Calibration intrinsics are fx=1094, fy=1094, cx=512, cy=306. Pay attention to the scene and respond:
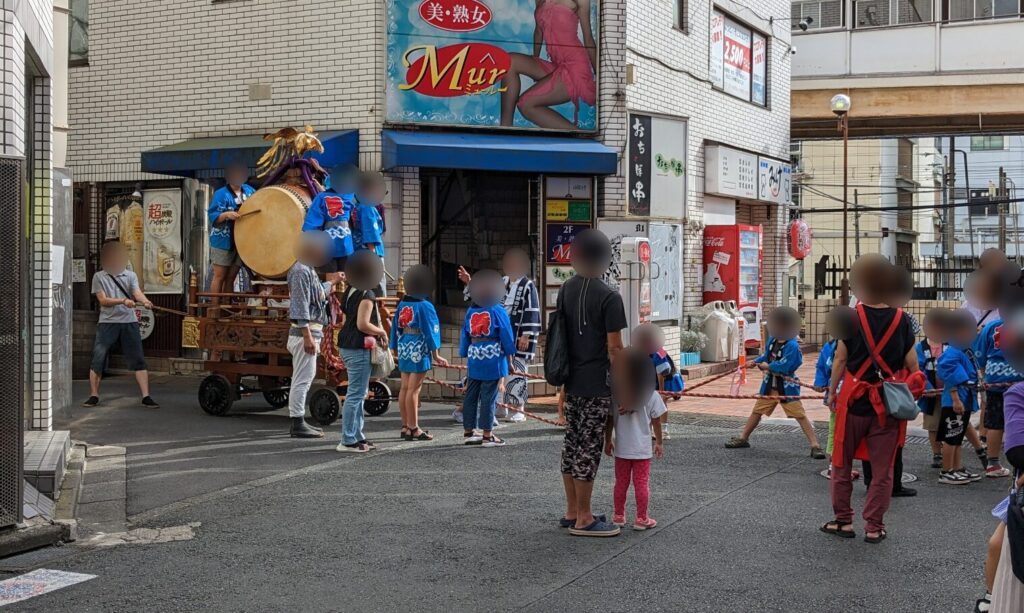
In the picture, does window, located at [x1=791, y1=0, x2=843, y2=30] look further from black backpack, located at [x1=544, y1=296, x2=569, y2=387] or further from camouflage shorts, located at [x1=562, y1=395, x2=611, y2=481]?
camouflage shorts, located at [x1=562, y1=395, x2=611, y2=481]

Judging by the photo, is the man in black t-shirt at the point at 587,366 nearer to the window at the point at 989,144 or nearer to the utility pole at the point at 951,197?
the utility pole at the point at 951,197

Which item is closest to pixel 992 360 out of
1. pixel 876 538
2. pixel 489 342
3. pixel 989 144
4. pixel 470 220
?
pixel 876 538

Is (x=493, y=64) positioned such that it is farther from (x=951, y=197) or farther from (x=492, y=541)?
(x=951, y=197)

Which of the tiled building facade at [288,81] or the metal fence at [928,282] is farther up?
the tiled building facade at [288,81]

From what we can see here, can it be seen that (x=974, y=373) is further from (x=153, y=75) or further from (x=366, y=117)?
(x=153, y=75)

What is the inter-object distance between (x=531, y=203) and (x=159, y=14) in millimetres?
6375

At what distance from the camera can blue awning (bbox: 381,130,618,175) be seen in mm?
14641

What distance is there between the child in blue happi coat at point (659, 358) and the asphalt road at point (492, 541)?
25.2 inches

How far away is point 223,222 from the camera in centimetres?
1225

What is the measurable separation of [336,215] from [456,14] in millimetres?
5294

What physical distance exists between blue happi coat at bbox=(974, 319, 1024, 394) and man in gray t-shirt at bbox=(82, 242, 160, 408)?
354 inches

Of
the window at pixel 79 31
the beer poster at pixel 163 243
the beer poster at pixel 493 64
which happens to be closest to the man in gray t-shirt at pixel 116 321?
the beer poster at pixel 163 243

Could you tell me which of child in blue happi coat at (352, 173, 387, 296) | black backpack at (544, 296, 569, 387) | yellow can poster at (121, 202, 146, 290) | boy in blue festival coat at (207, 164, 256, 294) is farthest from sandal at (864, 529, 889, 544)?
yellow can poster at (121, 202, 146, 290)

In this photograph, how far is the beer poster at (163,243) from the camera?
16.5 meters
